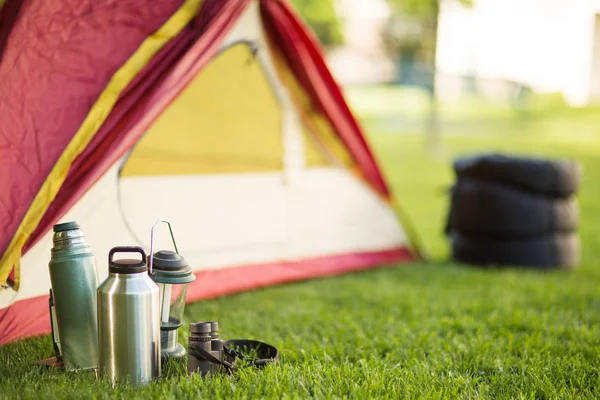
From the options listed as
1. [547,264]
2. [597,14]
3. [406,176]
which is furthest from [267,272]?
[597,14]

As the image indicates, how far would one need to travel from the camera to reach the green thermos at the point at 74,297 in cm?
203

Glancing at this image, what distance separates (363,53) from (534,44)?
6.87 metres

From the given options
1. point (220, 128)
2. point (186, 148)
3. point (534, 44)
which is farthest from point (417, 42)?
point (186, 148)

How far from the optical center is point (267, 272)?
11.9 feet

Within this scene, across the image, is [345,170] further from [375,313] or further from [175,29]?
[175,29]

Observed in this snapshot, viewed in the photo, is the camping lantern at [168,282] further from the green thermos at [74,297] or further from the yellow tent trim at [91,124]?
the yellow tent trim at [91,124]

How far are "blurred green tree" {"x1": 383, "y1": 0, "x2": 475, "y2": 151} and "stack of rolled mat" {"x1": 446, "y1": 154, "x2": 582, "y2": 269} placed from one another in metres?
6.62

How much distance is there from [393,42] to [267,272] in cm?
1338

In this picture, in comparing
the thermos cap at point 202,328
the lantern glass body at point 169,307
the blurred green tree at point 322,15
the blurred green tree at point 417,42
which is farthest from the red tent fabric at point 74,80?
the blurred green tree at point 322,15

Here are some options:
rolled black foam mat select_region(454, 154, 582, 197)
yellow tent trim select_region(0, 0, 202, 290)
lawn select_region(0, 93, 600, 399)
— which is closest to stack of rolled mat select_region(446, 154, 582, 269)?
rolled black foam mat select_region(454, 154, 582, 197)

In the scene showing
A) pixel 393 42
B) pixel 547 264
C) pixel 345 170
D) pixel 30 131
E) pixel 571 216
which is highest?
pixel 393 42

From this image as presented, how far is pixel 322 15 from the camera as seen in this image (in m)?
13.8

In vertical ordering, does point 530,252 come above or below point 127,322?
below

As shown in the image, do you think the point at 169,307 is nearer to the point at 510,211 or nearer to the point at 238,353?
the point at 238,353
